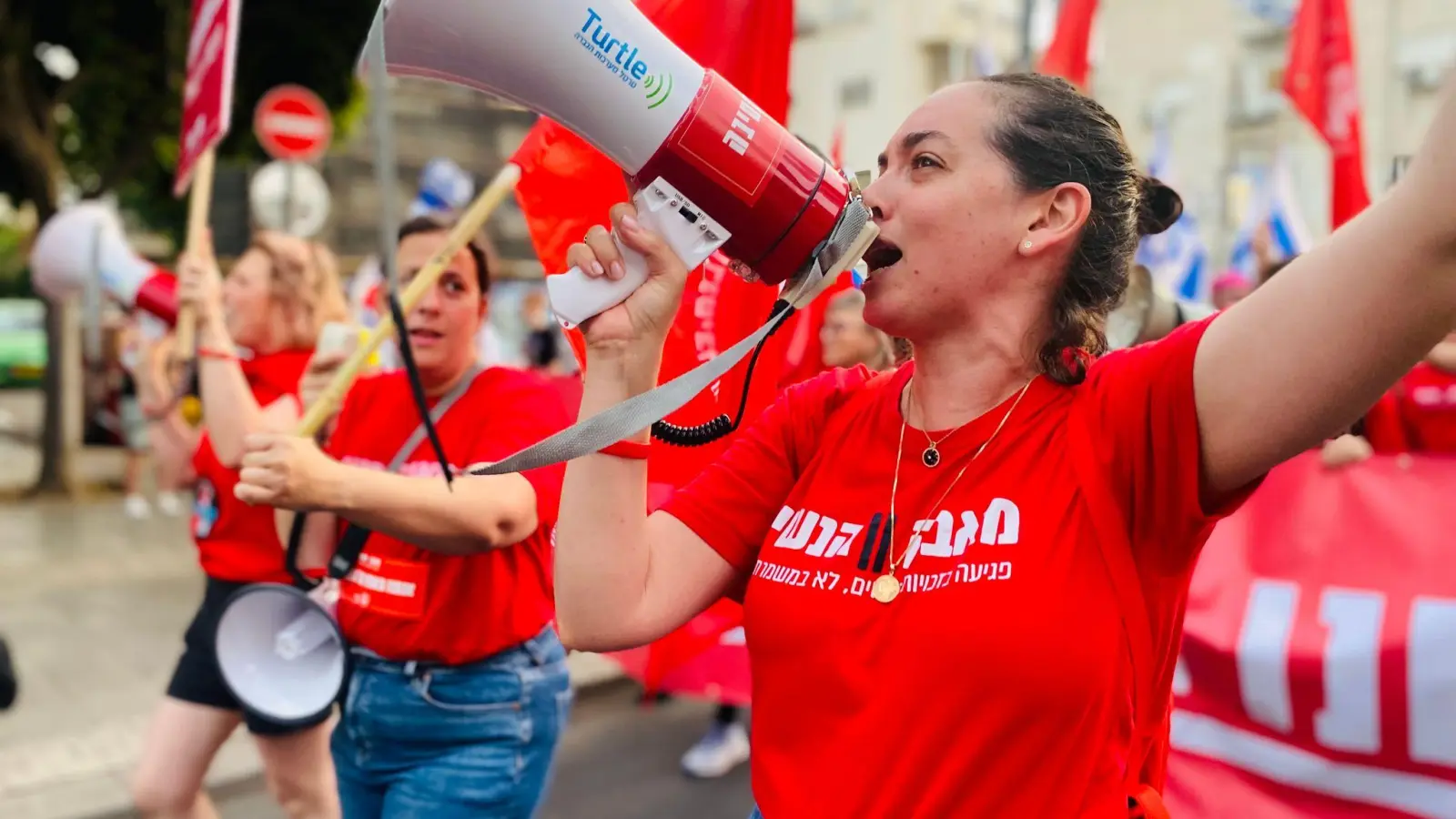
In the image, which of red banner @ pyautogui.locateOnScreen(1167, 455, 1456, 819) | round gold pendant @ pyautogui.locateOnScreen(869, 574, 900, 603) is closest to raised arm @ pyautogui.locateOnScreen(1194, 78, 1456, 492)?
round gold pendant @ pyautogui.locateOnScreen(869, 574, 900, 603)

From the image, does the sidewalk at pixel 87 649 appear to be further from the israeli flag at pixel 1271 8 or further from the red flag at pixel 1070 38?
the israeli flag at pixel 1271 8

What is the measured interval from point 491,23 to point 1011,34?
117 ft

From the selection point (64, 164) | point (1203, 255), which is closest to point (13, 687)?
point (1203, 255)

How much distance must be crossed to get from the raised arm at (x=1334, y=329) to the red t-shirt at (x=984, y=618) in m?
0.05

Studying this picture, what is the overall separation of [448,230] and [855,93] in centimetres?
3020

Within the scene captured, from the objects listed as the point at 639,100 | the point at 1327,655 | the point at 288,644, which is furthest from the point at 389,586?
the point at 1327,655

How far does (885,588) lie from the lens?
134cm

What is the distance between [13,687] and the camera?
1.82 m

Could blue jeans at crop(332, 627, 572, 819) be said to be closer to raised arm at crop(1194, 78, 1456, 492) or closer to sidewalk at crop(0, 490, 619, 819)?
raised arm at crop(1194, 78, 1456, 492)

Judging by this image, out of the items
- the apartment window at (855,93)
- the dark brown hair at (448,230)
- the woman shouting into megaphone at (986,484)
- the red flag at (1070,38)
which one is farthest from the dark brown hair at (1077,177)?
the apartment window at (855,93)

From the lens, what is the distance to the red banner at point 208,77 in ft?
9.95

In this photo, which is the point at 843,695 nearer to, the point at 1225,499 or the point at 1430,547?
the point at 1225,499

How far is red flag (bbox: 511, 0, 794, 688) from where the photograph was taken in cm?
206

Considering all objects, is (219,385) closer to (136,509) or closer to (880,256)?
(880,256)
